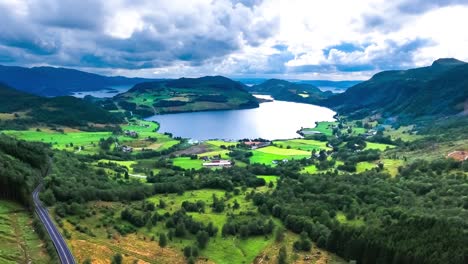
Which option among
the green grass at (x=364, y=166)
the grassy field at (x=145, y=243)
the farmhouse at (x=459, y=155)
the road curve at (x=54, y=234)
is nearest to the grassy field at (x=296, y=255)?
the grassy field at (x=145, y=243)

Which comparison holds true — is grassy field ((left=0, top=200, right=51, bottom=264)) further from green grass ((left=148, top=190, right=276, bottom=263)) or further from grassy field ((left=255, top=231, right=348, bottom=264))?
grassy field ((left=255, top=231, right=348, bottom=264))

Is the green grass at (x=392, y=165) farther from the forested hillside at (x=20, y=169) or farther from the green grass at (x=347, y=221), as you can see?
the forested hillside at (x=20, y=169)

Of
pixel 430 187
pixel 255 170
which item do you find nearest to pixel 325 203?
pixel 430 187

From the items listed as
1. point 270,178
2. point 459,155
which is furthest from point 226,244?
point 459,155

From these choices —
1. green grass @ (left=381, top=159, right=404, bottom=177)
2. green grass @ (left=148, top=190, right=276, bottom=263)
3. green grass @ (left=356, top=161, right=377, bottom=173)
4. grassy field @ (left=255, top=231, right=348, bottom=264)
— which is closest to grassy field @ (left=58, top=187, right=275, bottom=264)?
green grass @ (left=148, top=190, right=276, bottom=263)

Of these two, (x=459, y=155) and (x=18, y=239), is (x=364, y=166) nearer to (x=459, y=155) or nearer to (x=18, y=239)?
(x=459, y=155)
